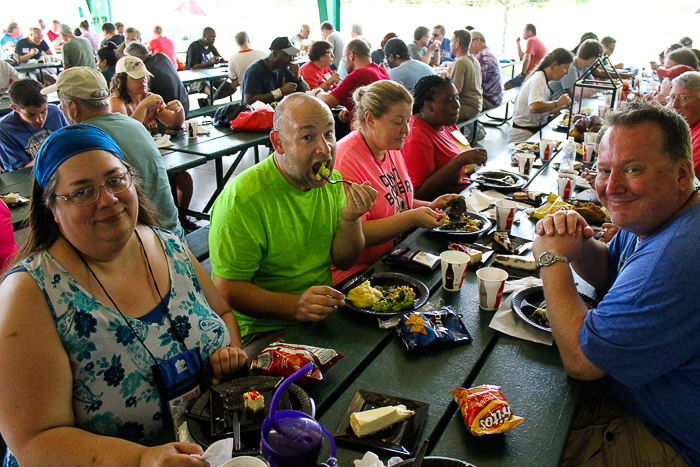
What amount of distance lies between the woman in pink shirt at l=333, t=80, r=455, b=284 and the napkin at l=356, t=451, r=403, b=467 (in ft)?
4.16

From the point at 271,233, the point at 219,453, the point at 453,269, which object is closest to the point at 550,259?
the point at 453,269

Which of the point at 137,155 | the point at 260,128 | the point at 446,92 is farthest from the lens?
the point at 260,128

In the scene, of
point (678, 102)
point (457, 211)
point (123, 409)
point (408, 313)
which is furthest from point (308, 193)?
point (678, 102)

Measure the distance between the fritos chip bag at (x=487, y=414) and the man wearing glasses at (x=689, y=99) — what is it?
2.90 metres

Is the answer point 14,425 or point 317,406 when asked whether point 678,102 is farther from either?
point 14,425

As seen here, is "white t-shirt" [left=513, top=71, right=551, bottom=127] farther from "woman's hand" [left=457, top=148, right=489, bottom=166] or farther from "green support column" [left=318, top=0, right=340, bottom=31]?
"green support column" [left=318, top=0, right=340, bottom=31]

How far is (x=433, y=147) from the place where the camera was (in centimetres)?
327

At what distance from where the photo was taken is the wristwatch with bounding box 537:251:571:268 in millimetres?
1494

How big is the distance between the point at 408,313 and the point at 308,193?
72 cm

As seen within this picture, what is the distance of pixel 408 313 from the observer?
1.52m

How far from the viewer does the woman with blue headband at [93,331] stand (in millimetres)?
Answer: 1053

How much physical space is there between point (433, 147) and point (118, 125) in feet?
6.54

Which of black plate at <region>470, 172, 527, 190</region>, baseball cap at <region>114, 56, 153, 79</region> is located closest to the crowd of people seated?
black plate at <region>470, 172, 527, 190</region>

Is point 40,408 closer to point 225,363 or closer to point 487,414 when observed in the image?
point 225,363
